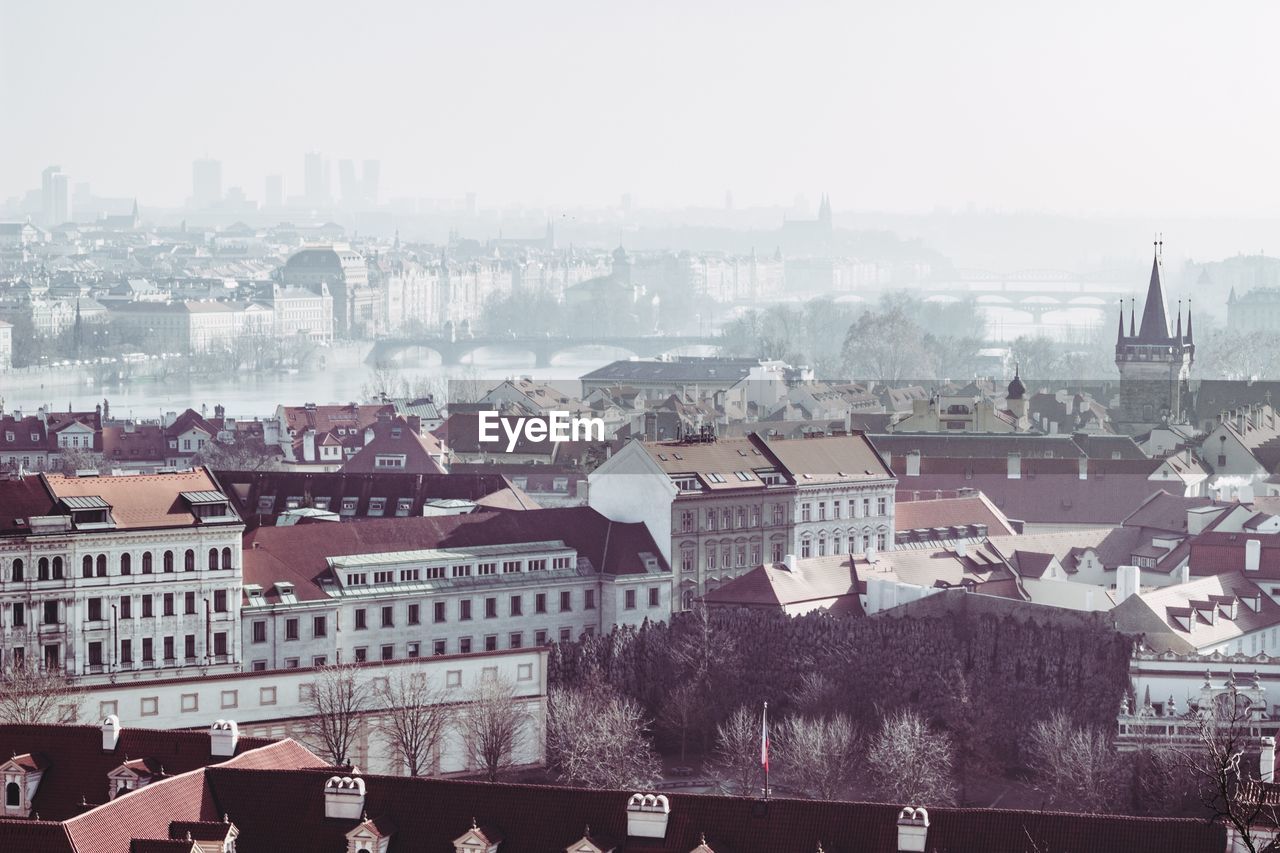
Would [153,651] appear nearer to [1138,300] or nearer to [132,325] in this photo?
[132,325]

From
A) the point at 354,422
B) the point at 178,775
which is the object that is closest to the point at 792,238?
the point at 354,422

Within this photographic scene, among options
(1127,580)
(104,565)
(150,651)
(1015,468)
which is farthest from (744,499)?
(1015,468)

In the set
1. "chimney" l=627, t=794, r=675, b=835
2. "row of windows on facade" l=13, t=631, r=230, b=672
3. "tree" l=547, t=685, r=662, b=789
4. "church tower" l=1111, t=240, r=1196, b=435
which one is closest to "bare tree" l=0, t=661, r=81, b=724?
"row of windows on facade" l=13, t=631, r=230, b=672

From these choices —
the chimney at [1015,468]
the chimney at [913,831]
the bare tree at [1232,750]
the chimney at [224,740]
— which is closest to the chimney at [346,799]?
the chimney at [224,740]

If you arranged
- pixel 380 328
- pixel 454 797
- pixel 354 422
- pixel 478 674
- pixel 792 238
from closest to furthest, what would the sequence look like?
pixel 454 797 < pixel 478 674 < pixel 354 422 < pixel 380 328 < pixel 792 238

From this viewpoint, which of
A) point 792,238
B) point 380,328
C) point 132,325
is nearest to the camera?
point 132,325

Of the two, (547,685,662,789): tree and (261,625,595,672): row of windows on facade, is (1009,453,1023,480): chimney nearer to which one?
(261,625,595,672): row of windows on facade

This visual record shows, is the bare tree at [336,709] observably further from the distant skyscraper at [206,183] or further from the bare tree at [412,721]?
the distant skyscraper at [206,183]
